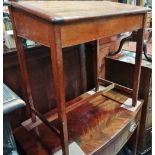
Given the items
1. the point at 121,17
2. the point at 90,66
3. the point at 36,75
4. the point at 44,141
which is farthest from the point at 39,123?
the point at 121,17

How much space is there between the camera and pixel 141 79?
1251mm

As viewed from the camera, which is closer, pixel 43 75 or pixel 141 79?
pixel 43 75

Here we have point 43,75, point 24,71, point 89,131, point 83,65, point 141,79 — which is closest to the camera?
point 24,71

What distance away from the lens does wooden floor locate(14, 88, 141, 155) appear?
0.91m

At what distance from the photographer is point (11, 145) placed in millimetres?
591

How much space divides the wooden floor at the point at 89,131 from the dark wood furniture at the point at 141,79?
19 centimetres

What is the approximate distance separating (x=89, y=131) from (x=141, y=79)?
523 mm

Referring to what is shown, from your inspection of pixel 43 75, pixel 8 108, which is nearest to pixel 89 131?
pixel 43 75

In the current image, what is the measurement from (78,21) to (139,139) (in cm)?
113

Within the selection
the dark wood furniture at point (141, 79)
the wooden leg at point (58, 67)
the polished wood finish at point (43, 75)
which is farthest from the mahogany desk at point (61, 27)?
the dark wood furniture at point (141, 79)

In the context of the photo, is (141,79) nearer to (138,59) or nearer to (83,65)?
(138,59)

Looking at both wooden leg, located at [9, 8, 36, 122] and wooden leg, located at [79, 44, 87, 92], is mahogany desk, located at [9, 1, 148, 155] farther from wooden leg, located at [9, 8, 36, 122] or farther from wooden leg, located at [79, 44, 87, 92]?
wooden leg, located at [79, 44, 87, 92]

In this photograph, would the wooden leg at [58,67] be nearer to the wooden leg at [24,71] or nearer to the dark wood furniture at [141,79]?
the wooden leg at [24,71]

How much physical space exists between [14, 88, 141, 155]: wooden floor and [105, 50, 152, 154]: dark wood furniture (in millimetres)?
190
